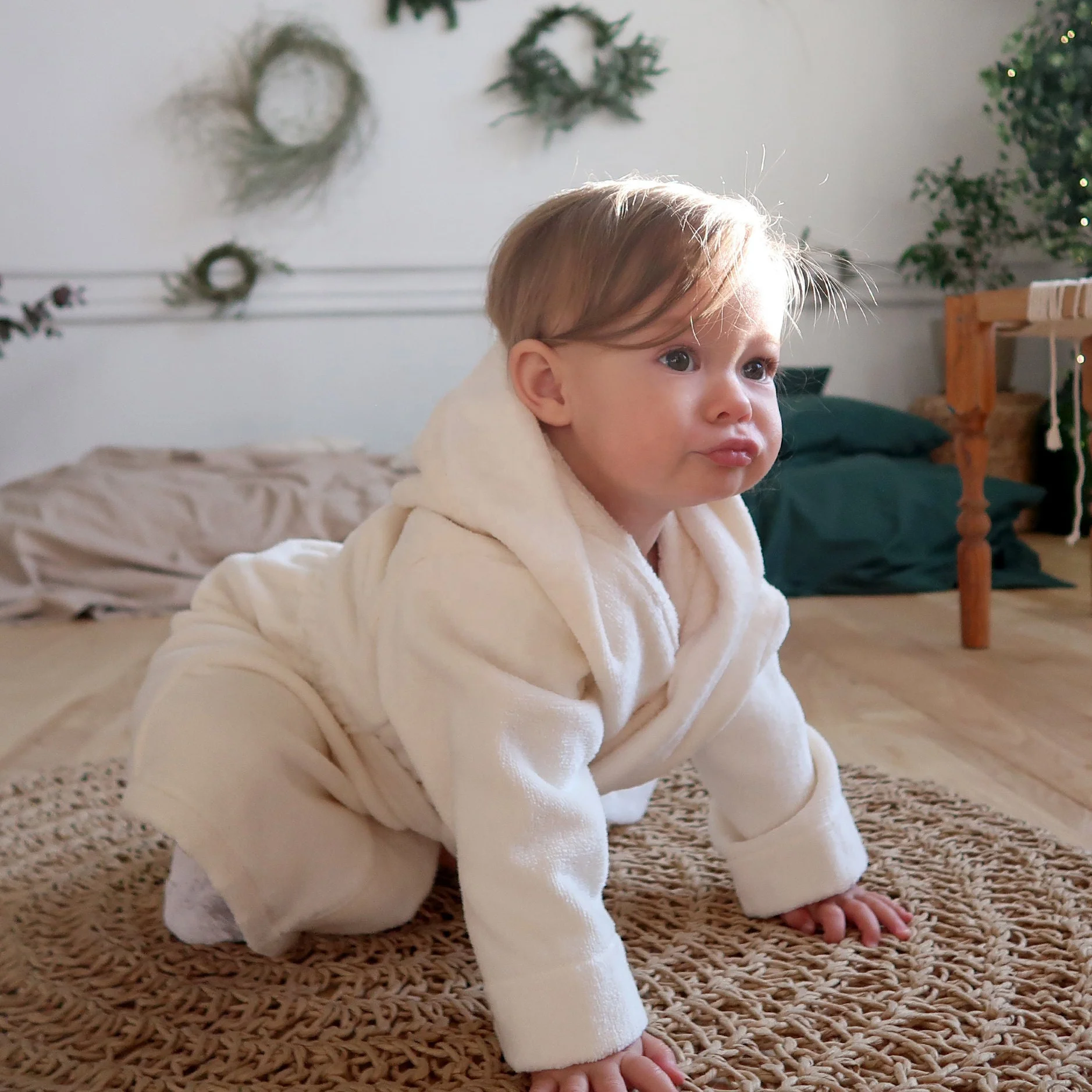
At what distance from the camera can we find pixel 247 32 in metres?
3.32

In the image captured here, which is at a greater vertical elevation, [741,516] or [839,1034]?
[741,516]

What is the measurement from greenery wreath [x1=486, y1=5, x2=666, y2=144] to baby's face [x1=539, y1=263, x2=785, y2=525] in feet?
9.30

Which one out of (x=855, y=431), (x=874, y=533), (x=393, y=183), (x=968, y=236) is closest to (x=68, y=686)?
(x=874, y=533)

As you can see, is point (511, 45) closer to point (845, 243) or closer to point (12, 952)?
point (845, 243)

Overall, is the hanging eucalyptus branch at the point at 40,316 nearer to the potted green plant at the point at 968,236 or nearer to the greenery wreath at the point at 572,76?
the greenery wreath at the point at 572,76

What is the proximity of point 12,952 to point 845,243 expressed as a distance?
314 centimetres

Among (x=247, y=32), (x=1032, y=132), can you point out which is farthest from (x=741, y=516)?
(x=247, y=32)

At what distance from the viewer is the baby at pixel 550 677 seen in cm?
70

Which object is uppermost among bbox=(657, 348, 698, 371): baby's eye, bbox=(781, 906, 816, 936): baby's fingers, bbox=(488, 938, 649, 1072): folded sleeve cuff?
bbox=(657, 348, 698, 371): baby's eye

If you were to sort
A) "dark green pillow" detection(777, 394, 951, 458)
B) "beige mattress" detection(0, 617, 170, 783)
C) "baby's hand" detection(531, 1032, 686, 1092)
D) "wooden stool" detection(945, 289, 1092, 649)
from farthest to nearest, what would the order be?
1. "dark green pillow" detection(777, 394, 951, 458)
2. "wooden stool" detection(945, 289, 1092, 649)
3. "beige mattress" detection(0, 617, 170, 783)
4. "baby's hand" detection(531, 1032, 686, 1092)

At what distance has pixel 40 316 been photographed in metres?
3.09

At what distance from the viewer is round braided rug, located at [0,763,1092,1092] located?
2.30ft

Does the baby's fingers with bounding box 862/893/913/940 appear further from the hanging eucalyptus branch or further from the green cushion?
the hanging eucalyptus branch

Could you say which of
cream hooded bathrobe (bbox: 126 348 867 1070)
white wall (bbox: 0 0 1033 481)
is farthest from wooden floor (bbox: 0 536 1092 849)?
white wall (bbox: 0 0 1033 481)
